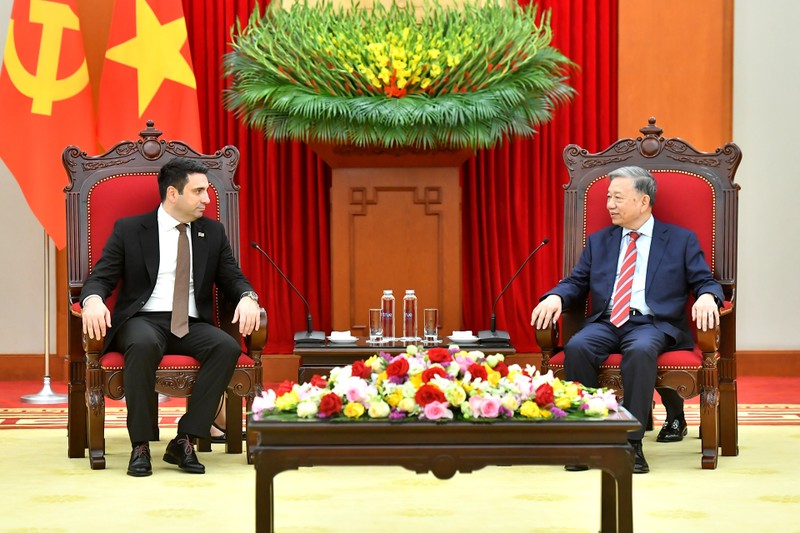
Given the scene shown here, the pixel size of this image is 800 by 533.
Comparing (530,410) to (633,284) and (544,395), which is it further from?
(633,284)

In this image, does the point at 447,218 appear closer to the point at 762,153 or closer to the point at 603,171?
the point at 603,171

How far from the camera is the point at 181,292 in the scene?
4.97 m

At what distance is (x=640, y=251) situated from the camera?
514cm

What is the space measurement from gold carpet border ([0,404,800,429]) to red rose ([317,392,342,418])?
2.71m

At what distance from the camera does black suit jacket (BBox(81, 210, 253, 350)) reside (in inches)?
193

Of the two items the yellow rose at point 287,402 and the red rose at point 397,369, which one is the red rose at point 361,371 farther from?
the yellow rose at point 287,402

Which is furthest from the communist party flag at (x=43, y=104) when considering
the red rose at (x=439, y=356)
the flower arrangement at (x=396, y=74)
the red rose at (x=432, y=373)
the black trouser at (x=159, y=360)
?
the red rose at (x=432, y=373)

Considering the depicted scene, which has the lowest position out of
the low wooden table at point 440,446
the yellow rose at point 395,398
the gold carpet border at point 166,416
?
the gold carpet border at point 166,416

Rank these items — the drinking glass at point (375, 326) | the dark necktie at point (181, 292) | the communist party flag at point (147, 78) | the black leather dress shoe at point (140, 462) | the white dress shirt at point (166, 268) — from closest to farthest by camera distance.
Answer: the black leather dress shoe at point (140, 462)
the dark necktie at point (181, 292)
the white dress shirt at point (166, 268)
the drinking glass at point (375, 326)
the communist party flag at point (147, 78)

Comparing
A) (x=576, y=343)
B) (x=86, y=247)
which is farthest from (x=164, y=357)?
A: (x=576, y=343)

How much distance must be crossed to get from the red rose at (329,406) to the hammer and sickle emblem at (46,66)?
3.95 meters

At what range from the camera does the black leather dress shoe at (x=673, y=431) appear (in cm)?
541

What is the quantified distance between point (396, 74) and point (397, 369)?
8.35 feet

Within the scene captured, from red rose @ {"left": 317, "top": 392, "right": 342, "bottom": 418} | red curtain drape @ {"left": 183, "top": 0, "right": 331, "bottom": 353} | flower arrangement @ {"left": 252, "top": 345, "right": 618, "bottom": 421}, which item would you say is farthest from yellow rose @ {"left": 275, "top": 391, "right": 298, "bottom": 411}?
red curtain drape @ {"left": 183, "top": 0, "right": 331, "bottom": 353}
